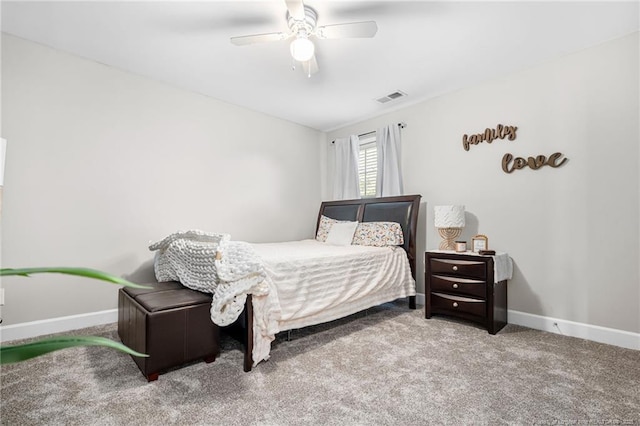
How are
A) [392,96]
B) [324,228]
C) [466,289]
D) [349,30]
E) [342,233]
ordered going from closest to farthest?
[349,30]
[466,289]
[392,96]
[342,233]
[324,228]

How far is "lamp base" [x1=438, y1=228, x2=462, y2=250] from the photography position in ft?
10.4

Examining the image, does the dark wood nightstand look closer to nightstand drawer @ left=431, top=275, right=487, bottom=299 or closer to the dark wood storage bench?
nightstand drawer @ left=431, top=275, right=487, bottom=299

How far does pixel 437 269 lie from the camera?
10.1 ft

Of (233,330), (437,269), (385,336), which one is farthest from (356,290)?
(233,330)

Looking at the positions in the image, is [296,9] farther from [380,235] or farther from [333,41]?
[380,235]

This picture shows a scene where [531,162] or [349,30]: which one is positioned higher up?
[349,30]

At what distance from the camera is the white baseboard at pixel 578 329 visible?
239 centimetres

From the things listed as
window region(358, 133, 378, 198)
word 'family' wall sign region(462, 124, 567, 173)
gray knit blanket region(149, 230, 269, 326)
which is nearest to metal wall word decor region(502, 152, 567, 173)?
word 'family' wall sign region(462, 124, 567, 173)

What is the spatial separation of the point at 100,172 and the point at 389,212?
2940 mm

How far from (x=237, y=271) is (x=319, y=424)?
93 cm

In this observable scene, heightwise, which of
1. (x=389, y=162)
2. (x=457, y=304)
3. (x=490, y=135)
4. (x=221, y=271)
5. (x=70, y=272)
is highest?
(x=490, y=135)

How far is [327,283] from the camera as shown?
8.52ft

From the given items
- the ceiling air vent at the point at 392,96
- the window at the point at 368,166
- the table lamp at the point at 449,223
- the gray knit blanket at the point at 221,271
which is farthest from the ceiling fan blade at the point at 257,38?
the window at the point at 368,166

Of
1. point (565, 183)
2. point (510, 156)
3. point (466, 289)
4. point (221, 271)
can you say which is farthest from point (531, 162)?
point (221, 271)
